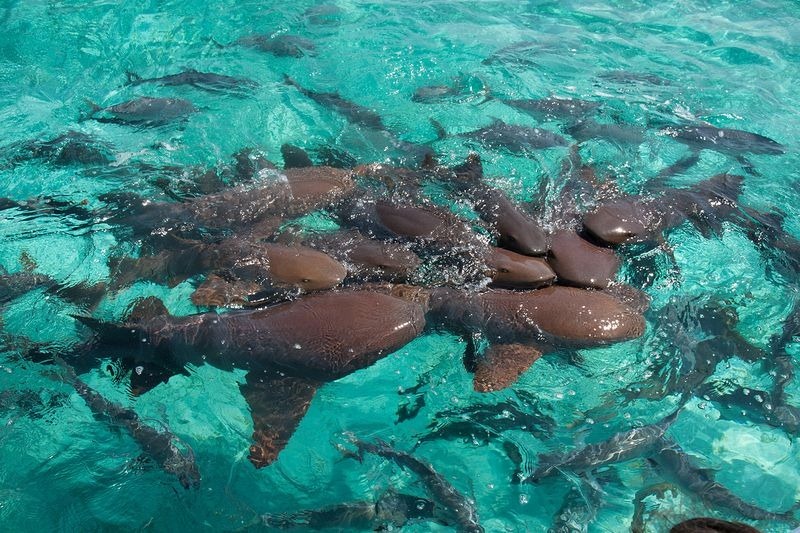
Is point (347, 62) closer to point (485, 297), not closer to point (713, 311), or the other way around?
point (485, 297)

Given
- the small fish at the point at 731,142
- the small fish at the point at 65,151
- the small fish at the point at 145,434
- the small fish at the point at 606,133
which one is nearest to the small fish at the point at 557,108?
the small fish at the point at 606,133

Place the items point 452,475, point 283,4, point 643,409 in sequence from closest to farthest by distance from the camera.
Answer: point 452,475 < point 643,409 < point 283,4

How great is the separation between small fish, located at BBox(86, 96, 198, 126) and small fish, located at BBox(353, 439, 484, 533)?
5407 mm

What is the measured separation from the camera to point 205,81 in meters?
8.47

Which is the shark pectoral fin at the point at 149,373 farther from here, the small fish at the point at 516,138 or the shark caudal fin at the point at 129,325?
the small fish at the point at 516,138

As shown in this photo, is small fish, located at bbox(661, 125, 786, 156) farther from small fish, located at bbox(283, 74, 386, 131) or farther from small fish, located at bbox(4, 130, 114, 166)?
small fish, located at bbox(4, 130, 114, 166)

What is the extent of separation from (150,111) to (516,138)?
4.78m

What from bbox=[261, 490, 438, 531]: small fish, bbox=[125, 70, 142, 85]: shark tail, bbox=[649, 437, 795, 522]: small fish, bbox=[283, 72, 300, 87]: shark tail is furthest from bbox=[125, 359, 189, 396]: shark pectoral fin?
bbox=[125, 70, 142, 85]: shark tail

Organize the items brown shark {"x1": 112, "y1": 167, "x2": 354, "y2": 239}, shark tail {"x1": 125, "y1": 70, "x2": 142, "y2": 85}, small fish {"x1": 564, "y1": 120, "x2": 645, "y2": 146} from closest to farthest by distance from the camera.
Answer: brown shark {"x1": 112, "y1": 167, "x2": 354, "y2": 239} < small fish {"x1": 564, "y1": 120, "x2": 645, "y2": 146} < shark tail {"x1": 125, "y1": 70, "x2": 142, "y2": 85}

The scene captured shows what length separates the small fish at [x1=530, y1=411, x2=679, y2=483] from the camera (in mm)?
4234

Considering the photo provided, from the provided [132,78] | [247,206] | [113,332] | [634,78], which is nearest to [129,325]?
[113,332]

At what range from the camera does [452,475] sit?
424 cm

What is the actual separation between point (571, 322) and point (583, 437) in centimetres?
89

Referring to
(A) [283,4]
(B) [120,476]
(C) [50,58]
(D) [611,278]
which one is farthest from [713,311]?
(C) [50,58]
